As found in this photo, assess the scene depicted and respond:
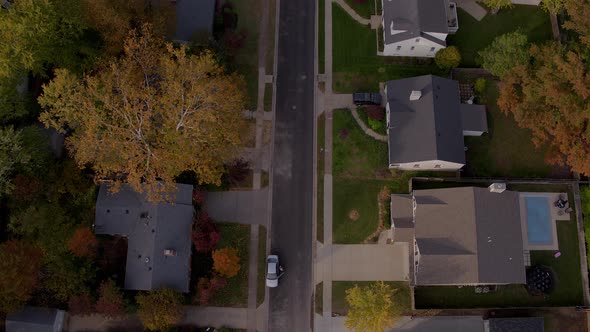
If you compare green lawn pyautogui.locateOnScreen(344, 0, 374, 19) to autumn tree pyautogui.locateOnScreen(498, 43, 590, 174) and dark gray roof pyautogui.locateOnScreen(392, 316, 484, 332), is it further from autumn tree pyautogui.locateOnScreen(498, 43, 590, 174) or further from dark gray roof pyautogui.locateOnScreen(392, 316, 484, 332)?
dark gray roof pyautogui.locateOnScreen(392, 316, 484, 332)

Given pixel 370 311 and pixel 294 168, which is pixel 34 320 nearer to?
pixel 294 168

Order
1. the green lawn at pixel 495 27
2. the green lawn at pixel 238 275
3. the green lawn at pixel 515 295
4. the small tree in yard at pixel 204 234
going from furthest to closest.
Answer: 1. the green lawn at pixel 495 27
2. the green lawn at pixel 515 295
3. the green lawn at pixel 238 275
4. the small tree in yard at pixel 204 234

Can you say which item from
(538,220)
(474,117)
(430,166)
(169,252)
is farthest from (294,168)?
(538,220)

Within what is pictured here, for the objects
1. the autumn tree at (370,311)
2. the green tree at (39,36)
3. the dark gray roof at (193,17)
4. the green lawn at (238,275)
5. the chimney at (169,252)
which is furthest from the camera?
the dark gray roof at (193,17)

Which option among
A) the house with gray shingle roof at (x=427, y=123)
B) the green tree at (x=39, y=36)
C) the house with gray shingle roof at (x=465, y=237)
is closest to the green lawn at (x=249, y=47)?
the house with gray shingle roof at (x=427, y=123)

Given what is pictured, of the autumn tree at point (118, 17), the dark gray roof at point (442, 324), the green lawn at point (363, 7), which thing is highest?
the green lawn at point (363, 7)

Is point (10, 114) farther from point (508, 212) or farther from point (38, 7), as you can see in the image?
point (508, 212)

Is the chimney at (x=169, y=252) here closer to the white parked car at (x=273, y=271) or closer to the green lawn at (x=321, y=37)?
the white parked car at (x=273, y=271)
